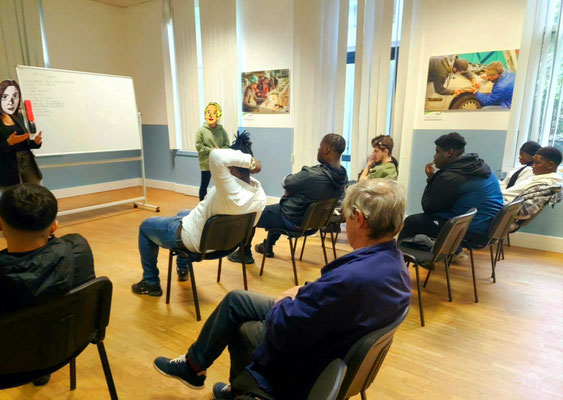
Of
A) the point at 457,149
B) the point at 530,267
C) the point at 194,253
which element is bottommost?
the point at 530,267

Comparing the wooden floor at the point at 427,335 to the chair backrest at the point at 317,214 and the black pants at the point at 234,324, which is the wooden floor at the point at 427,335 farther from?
the chair backrest at the point at 317,214

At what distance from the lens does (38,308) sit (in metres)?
1.06

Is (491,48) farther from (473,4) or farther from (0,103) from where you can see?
(0,103)

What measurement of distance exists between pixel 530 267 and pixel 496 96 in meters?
1.70

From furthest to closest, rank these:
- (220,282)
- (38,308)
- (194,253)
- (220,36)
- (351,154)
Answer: (220,36) → (351,154) → (220,282) → (194,253) → (38,308)

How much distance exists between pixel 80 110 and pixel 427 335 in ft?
14.5

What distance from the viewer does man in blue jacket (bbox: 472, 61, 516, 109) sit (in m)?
3.48

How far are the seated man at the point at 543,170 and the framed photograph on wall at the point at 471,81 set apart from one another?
665 millimetres

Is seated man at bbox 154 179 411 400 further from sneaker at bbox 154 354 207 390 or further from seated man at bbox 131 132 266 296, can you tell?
seated man at bbox 131 132 266 296

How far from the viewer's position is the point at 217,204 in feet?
7.00

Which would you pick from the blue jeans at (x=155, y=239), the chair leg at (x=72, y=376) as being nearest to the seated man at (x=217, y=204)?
the blue jeans at (x=155, y=239)

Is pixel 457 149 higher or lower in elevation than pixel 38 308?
higher

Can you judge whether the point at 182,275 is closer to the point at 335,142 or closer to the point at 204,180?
the point at 335,142

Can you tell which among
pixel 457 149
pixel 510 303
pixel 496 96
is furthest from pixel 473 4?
pixel 510 303
